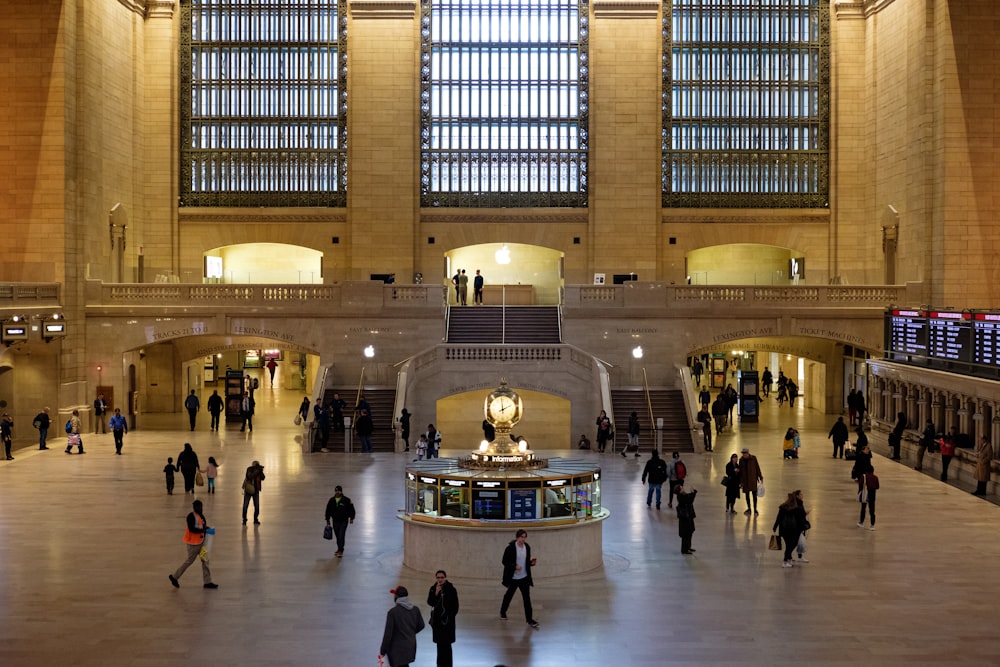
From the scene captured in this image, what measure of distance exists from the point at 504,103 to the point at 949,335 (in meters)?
20.8

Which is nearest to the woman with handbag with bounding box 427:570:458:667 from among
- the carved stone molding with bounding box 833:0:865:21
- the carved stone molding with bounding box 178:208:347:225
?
the carved stone molding with bounding box 178:208:347:225

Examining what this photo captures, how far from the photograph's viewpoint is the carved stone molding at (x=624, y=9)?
42656mm

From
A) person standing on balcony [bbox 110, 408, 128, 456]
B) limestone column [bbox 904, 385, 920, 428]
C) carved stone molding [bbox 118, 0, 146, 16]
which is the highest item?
carved stone molding [bbox 118, 0, 146, 16]

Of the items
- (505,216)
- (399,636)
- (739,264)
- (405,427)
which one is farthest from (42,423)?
(739,264)

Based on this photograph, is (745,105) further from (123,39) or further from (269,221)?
(123,39)

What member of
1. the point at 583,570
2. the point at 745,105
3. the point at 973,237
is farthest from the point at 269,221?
the point at 583,570

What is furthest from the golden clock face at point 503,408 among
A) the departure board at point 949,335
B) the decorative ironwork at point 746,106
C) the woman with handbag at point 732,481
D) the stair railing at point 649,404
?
the decorative ironwork at point 746,106

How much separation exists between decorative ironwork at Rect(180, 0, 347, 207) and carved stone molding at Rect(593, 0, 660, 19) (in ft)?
29.9

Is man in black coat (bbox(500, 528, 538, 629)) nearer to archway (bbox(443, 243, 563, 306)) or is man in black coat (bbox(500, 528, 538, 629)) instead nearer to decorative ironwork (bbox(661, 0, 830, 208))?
decorative ironwork (bbox(661, 0, 830, 208))

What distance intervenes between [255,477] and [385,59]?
983 inches

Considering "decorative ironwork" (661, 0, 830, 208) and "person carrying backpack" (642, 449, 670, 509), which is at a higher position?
"decorative ironwork" (661, 0, 830, 208)

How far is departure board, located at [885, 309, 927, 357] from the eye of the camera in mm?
29703

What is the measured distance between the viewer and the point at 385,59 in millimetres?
42688

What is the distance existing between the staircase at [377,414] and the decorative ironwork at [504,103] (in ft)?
37.1
